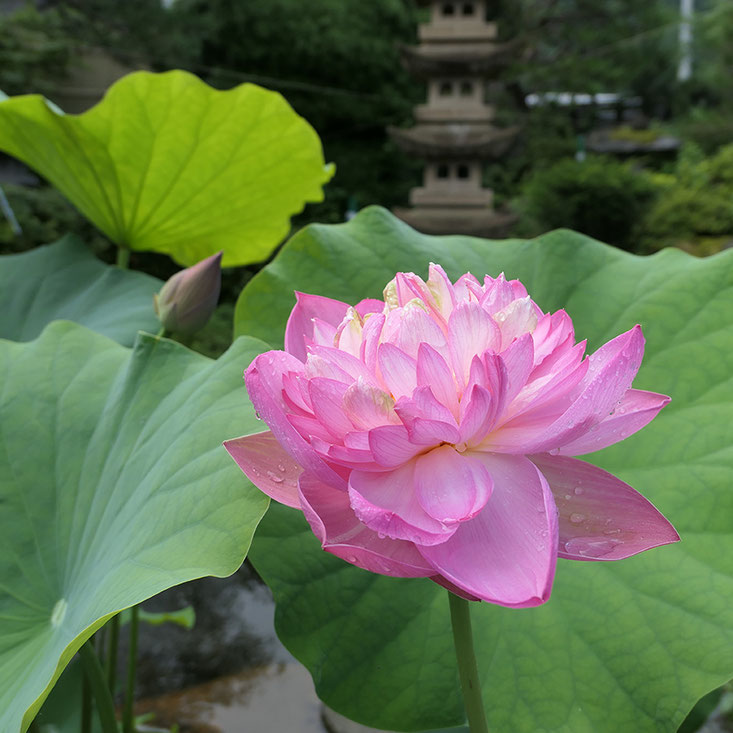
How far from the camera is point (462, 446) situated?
26 centimetres

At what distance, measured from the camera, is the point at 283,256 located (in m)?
0.54

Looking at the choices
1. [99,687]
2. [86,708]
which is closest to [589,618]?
[99,687]

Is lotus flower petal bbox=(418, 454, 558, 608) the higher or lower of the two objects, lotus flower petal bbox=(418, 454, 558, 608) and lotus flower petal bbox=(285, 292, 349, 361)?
the lower

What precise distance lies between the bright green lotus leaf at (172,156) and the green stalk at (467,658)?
2.02 feet

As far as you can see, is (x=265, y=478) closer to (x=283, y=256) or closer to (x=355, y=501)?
(x=355, y=501)

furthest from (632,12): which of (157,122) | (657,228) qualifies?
(157,122)

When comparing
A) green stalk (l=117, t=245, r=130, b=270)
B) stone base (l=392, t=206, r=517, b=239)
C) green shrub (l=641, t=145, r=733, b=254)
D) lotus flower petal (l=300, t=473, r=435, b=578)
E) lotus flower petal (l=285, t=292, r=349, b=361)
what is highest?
lotus flower petal (l=285, t=292, r=349, b=361)

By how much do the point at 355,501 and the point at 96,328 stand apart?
63 centimetres

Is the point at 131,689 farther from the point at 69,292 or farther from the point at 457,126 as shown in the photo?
the point at 457,126

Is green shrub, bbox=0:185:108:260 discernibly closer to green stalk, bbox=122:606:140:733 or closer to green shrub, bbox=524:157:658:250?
green stalk, bbox=122:606:140:733

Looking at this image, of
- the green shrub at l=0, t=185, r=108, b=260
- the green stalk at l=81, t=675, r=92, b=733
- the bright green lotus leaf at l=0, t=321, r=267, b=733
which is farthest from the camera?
the green shrub at l=0, t=185, r=108, b=260

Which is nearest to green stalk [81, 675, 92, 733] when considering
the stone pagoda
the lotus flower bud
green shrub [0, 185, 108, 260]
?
the lotus flower bud

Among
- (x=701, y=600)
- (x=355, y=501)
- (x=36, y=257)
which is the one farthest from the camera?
(x=36, y=257)

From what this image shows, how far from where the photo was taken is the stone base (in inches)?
257
